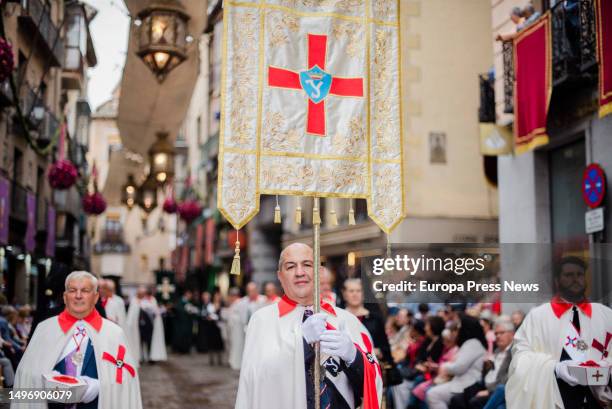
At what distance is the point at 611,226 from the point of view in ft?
36.9

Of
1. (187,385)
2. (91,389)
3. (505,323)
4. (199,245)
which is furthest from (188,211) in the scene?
(91,389)

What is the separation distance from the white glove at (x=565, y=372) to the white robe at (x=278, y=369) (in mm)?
1908

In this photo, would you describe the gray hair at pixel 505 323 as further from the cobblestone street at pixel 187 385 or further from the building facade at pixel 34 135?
the building facade at pixel 34 135

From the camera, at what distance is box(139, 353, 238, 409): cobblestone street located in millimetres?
11914

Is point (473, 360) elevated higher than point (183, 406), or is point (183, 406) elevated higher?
point (473, 360)

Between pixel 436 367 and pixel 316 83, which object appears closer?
pixel 316 83

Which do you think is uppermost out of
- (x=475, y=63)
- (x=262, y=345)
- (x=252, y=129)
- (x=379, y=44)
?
(x=475, y=63)

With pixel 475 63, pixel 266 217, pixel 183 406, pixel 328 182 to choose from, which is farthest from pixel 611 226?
pixel 266 217

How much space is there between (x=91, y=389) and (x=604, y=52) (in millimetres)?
8219

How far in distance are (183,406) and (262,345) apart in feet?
24.6

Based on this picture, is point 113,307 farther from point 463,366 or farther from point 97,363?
point 97,363

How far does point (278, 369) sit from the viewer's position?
14.6ft

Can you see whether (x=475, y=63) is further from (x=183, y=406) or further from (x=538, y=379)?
(x=538, y=379)

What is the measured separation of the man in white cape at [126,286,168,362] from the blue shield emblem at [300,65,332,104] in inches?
579
